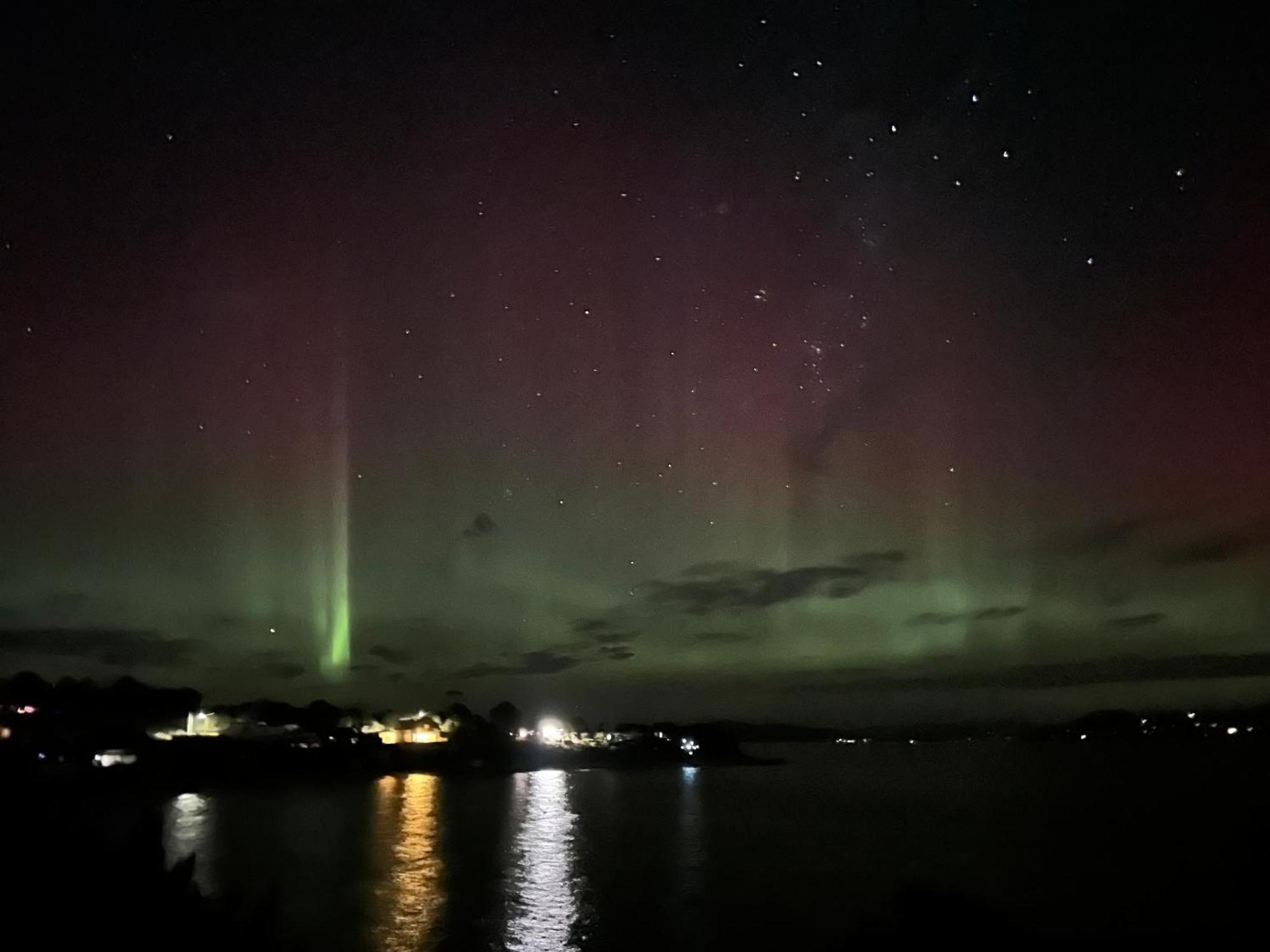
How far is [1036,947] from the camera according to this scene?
Result: 18.4m

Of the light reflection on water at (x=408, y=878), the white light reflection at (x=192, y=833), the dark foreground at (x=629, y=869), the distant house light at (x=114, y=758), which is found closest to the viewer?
the dark foreground at (x=629, y=869)

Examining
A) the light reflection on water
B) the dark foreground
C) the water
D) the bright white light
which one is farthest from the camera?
the bright white light

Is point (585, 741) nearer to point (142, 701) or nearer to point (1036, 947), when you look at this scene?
point (142, 701)

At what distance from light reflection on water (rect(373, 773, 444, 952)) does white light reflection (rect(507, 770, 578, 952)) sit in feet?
6.48

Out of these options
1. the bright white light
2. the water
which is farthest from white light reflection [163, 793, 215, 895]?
the bright white light

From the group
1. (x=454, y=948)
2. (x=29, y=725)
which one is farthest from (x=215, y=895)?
(x=29, y=725)

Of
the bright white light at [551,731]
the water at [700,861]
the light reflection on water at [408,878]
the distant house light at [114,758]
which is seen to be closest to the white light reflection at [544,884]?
the water at [700,861]

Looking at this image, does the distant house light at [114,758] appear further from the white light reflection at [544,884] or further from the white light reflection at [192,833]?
the white light reflection at [544,884]

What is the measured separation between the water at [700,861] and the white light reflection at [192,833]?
0.64 feet

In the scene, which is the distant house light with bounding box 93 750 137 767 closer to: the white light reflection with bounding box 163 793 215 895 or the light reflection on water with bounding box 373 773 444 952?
the white light reflection with bounding box 163 793 215 895

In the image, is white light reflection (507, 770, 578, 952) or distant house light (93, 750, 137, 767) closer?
white light reflection (507, 770, 578, 952)

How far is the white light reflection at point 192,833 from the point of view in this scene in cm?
3023

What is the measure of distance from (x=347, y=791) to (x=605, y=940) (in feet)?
175

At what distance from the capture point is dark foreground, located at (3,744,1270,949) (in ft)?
42.8
